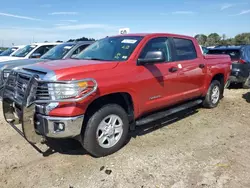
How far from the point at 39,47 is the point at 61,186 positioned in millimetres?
8357

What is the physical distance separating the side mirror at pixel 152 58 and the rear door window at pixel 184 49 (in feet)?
3.42

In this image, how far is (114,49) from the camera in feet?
14.3

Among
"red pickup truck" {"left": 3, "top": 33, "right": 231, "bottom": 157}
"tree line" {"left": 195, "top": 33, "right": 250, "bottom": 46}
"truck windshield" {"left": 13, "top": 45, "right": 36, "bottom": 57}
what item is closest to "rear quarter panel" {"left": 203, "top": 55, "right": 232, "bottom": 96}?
"red pickup truck" {"left": 3, "top": 33, "right": 231, "bottom": 157}

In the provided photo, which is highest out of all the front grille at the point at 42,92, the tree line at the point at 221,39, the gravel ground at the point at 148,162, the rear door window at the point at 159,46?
the tree line at the point at 221,39

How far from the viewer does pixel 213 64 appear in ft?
19.4

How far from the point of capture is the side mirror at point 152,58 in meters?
3.88

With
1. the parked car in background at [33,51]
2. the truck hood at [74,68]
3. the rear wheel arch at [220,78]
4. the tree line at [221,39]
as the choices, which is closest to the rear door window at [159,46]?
the truck hood at [74,68]

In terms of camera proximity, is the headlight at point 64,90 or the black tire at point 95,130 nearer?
the headlight at point 64,90

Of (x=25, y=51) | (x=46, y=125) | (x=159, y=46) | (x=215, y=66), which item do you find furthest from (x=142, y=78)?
(x=25, y=51)

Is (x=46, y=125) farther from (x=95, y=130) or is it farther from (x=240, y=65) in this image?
(x=240, y=65)

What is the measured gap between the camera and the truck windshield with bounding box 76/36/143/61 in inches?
163

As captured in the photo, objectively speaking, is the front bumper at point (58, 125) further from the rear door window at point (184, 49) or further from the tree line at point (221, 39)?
the tree line at point (221, 39)

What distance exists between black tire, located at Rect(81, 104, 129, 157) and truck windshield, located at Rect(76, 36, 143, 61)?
2.92ft

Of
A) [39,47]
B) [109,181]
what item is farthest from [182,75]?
[39,47]
